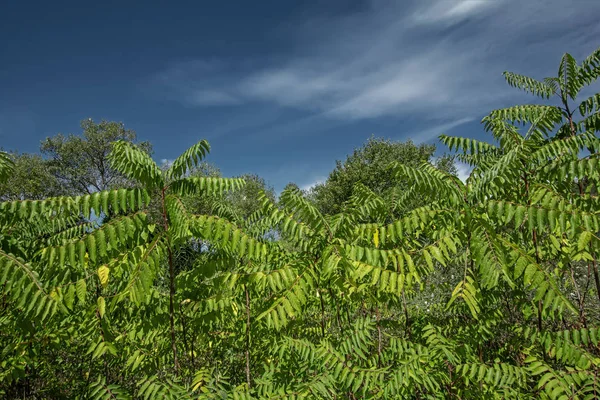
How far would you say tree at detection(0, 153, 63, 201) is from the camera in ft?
85.6

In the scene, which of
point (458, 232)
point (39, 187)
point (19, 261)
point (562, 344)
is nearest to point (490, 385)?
Result: point (562, 344)

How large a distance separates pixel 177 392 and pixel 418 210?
2.31m

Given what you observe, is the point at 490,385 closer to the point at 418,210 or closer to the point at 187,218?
the point at 418,210

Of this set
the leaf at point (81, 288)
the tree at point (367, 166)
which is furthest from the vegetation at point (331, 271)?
the tree at point (367, 166)

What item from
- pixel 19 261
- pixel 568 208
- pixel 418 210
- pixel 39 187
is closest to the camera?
pixel 19 261

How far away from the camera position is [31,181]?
26250 millimetres

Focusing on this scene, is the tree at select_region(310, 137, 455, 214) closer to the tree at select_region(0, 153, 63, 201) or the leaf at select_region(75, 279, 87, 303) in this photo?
the tree at select_region(0, 153, 63, 201)

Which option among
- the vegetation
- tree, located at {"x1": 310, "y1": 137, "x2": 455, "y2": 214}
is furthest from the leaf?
tree, located at {"x1": 310, "y1": 137, "x2": 455, "y2": 214}

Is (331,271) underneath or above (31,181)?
underneath

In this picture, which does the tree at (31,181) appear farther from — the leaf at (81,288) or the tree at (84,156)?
the leaf at (81,288)

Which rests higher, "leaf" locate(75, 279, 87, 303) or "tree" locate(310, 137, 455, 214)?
"tree" locate(310, 137, 455, 214)

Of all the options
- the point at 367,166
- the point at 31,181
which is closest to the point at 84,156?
the point at 31,181

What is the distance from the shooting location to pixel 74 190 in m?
30.7

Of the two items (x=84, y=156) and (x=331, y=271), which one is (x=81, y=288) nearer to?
(x=331, y=271)
